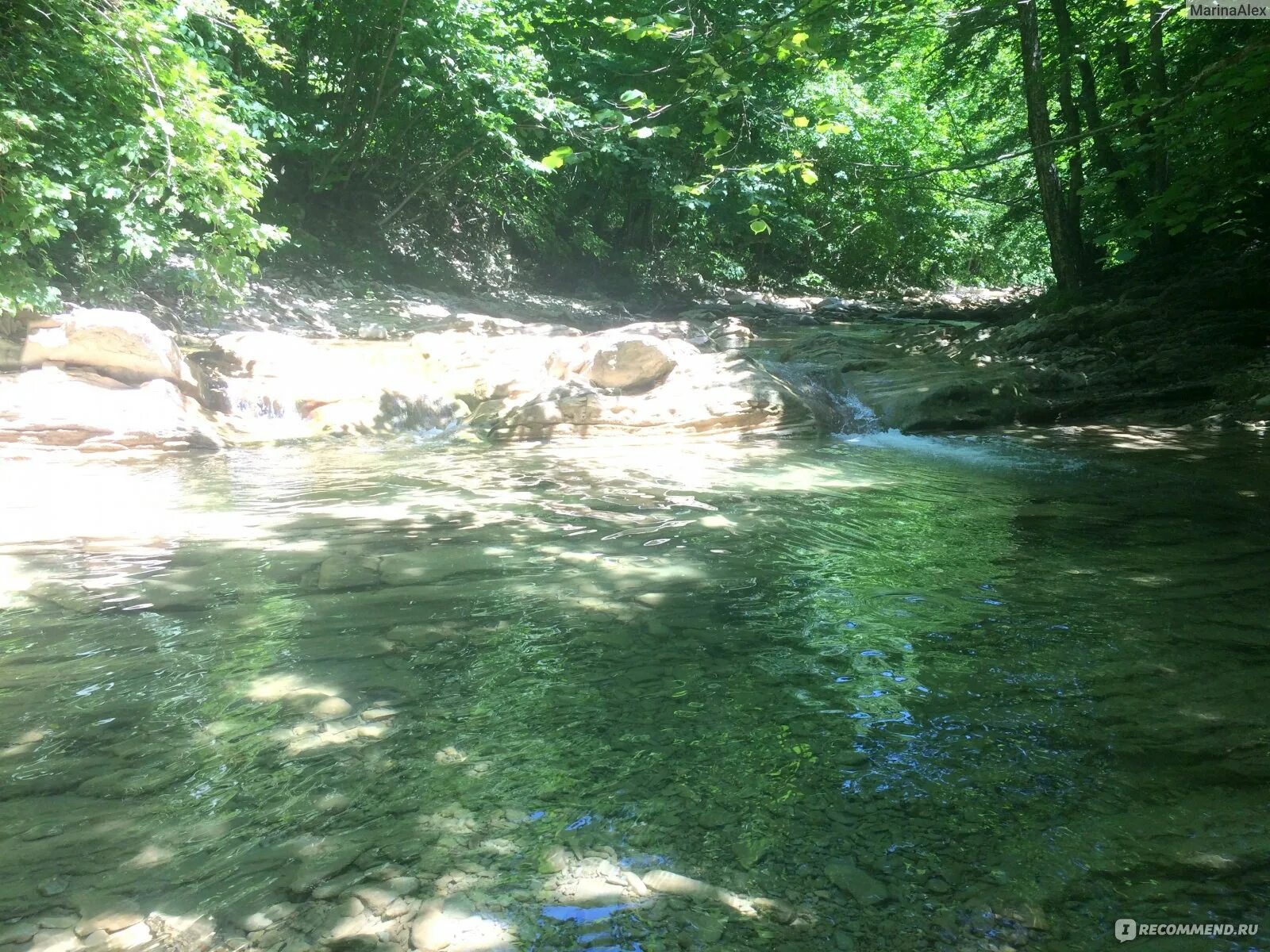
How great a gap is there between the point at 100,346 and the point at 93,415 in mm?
1114

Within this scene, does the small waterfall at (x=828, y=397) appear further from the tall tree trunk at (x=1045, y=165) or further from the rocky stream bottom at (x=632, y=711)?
the tall tree trunk at (x=1045, y=165)

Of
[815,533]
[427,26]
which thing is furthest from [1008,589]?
[427,26]

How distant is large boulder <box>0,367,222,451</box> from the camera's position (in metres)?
8.00

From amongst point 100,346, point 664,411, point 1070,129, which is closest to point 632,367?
point 664,411

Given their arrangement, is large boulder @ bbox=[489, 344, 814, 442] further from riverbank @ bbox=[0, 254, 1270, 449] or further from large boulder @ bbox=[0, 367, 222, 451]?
large boulder @ bbox=[0, 367, 222, 451]

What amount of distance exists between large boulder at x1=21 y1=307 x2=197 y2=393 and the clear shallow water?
435 centimetres

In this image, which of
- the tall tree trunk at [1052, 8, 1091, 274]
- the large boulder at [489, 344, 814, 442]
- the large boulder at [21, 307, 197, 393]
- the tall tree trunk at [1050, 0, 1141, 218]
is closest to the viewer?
the large boulder at [21, 307, 197, 393]

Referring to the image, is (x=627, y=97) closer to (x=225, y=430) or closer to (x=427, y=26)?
(x=225, y=430)

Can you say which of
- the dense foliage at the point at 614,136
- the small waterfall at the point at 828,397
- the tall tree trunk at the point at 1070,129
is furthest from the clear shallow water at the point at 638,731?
the tall tree trunk at the point at 1070,129

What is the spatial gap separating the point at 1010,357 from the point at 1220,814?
11128mm

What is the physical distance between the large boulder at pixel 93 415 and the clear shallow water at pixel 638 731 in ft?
10.7

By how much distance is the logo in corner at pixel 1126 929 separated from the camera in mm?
1756

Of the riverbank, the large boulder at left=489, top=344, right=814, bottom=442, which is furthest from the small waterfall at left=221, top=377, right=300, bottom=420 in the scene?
the large boulder at left=489, top=344, right=814, bottom=442

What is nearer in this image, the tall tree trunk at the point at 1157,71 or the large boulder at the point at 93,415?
the large boulder at the point at 93,415
